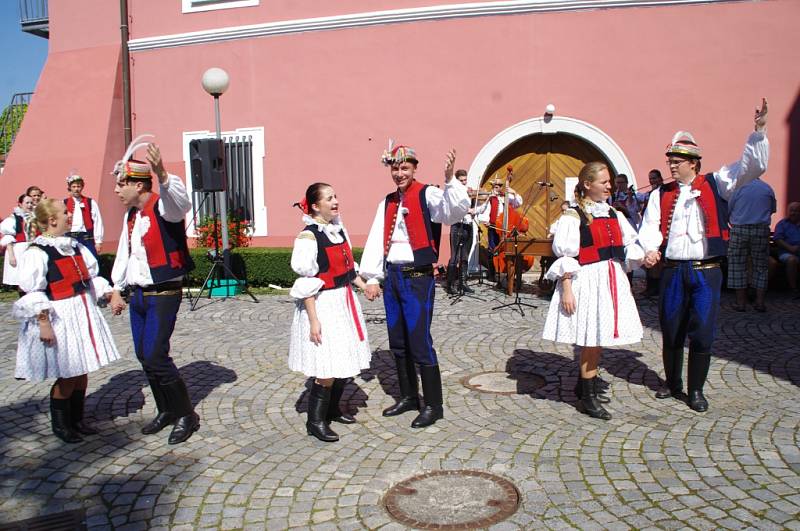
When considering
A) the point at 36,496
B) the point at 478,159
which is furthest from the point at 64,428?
the point at 478,159

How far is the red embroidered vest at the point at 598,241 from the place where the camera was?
16.2ft

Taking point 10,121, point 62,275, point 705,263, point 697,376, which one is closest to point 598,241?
point 705,263

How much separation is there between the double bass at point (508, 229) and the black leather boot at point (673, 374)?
166 inches

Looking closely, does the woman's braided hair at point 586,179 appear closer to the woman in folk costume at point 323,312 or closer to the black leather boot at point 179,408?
the woman in folk costume at point 323,312

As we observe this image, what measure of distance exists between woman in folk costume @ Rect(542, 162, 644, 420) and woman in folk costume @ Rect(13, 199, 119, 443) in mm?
3196

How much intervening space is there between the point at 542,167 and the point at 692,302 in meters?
7.97

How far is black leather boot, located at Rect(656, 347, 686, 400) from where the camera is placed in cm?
535

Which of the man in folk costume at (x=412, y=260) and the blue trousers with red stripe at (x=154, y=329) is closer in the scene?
the blue trousers with red stripe at (x=154, y=329)

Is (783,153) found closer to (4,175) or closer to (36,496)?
(36,496)

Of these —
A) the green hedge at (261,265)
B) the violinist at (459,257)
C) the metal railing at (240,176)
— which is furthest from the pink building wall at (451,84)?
the violinist at (459,257)

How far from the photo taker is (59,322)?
4.65 metres

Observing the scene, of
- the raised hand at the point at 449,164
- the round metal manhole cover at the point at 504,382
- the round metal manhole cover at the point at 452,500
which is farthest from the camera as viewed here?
the round metal manhole cover at the point at 504,382

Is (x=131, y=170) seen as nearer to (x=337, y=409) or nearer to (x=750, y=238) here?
(x=337, y=409)

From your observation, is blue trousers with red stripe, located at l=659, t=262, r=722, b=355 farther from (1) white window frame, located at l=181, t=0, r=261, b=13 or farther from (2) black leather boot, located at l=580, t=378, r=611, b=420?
(1) white window frame, located at l=181, t=0, r=261, b=13
